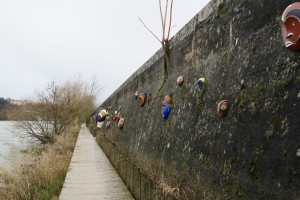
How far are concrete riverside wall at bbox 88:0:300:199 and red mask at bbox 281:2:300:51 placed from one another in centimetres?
9

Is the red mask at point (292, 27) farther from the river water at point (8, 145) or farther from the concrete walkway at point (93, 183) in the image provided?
the river water at point (8, 145)

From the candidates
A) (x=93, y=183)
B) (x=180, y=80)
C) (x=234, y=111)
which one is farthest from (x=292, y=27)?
(x=93, y=183)

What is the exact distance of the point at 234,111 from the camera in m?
2.82

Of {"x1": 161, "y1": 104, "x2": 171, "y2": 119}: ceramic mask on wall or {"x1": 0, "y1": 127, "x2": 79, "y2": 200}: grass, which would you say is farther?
{"x1": 0, "y1": 127, "x2": 79, "y2": 200}: grass

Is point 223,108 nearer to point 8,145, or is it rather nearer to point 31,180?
point 31,180

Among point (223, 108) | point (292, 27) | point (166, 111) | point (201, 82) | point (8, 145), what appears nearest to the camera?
point (292, 27)

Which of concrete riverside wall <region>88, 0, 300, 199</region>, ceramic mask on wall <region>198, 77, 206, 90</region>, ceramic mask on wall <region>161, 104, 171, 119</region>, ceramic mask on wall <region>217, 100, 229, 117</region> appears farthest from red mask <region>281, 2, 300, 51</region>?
ceramic mask on wall <region>161, 104, 171, 119</region>

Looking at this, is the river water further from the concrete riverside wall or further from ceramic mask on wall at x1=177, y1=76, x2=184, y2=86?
the concrete riverside wall

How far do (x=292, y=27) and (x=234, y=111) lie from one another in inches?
34.8

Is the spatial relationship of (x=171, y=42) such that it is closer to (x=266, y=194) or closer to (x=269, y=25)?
(x=269, y=25)

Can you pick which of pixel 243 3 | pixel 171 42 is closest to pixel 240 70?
pixel 243 3

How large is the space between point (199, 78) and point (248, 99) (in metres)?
1.19

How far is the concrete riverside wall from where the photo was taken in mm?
2195

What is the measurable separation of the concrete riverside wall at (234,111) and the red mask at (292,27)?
87 millimetres
